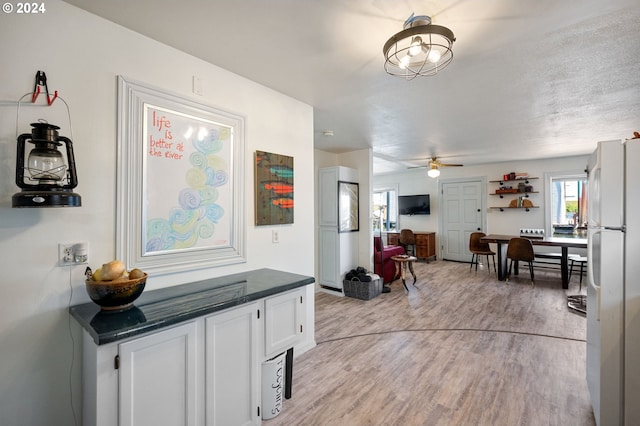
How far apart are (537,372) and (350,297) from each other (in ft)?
8.16

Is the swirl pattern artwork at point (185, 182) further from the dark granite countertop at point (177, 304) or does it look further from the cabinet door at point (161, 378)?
the cabinet door at point (161, 378)

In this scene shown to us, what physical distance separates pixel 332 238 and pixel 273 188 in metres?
2.23

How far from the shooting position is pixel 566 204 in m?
6.18

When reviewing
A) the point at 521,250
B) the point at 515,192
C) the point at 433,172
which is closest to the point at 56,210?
the point at 433,172

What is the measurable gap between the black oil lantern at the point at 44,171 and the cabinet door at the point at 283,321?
3.98 feet

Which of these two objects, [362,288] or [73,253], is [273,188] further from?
[362,288]

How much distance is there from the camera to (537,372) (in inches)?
96.0

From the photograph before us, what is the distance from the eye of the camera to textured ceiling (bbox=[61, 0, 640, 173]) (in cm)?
158

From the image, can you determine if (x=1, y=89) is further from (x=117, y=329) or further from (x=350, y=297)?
(x=350, y=297)

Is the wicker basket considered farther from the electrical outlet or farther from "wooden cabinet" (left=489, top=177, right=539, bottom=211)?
"wooden cabinet" (left=489, top=177, right=539, bottom=211)

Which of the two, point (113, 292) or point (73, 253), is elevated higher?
point (73, 253)

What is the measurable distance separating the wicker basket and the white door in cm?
377

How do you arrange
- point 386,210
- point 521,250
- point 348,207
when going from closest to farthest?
point 348,207
point 521,250
point 386,210

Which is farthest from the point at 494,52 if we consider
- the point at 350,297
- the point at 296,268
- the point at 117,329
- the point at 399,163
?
the point at 399,163
